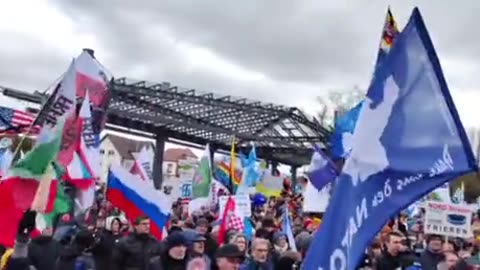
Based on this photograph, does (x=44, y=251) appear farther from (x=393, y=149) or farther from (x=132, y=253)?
(x=393, y=149)

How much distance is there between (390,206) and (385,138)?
29 centimetres

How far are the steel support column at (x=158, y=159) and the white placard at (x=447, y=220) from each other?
935 inches

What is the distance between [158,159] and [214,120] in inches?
243

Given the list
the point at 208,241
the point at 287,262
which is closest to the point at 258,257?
the point at 287,262

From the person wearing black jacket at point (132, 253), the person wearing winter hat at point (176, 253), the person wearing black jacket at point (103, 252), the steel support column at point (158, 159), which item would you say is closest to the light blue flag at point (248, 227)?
the person wearing black jacket at point (132, 253)

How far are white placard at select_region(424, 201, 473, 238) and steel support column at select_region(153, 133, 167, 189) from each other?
2375cm

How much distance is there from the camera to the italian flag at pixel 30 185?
7.07m

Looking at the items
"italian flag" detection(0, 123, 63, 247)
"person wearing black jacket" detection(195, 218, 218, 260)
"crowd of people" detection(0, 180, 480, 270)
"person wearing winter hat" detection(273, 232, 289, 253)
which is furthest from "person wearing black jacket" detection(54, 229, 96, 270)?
"person wearing winter hat" detection(273, 232, 289, 253)

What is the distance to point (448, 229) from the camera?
29.7 feet

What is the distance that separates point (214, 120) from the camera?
4134 cm

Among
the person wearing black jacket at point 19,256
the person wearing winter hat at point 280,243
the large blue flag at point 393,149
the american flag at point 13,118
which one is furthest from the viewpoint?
the american flag at point 13,118

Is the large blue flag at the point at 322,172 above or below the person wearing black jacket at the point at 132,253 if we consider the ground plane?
above

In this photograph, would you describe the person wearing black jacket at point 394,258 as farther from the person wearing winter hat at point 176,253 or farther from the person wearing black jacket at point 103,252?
the person wearing black jacket at point 103,252

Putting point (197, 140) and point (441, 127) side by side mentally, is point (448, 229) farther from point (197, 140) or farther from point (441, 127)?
point (197, 140)
